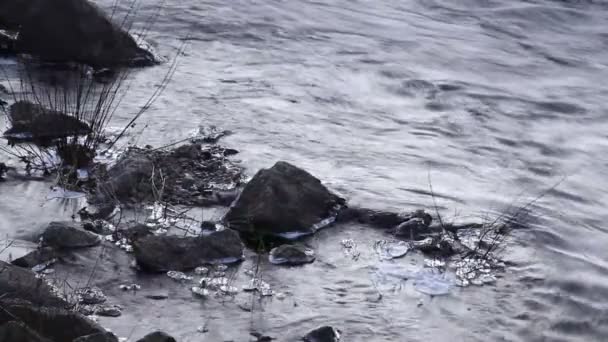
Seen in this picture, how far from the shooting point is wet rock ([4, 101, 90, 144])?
7789 millimetres

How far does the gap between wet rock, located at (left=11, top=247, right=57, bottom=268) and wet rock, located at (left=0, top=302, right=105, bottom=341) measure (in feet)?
4.05

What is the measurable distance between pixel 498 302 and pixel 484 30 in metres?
9.06

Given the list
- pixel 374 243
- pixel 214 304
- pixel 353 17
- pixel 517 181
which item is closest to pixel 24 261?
pixel 214 304

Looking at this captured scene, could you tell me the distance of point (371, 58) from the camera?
12.5 meters

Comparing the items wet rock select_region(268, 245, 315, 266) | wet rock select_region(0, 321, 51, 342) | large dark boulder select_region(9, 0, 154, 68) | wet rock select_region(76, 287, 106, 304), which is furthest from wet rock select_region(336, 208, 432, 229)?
large dark boulder select_region(9, 0, 154, 68)

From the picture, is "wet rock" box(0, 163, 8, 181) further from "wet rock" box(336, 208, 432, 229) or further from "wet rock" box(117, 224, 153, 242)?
"wet rock" box(336, 208, 432, 229)

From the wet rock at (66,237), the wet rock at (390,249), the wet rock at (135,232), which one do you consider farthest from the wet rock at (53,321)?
the wet rock at (390,249)

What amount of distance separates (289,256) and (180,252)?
2.41 ft

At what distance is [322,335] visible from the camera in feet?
18.2

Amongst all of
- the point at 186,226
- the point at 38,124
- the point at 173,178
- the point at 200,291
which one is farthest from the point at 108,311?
the point at 38,124

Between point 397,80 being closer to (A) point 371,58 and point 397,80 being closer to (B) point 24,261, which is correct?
(A) point 371,58

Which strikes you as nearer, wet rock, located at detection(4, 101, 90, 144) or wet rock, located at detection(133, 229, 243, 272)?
wet rock, located at detection(133, 229, 243, 272)

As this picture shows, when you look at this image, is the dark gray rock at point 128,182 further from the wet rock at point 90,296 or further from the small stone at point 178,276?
the wet rock at point 90,296

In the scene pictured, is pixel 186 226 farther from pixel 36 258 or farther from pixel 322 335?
pixel 322 335
